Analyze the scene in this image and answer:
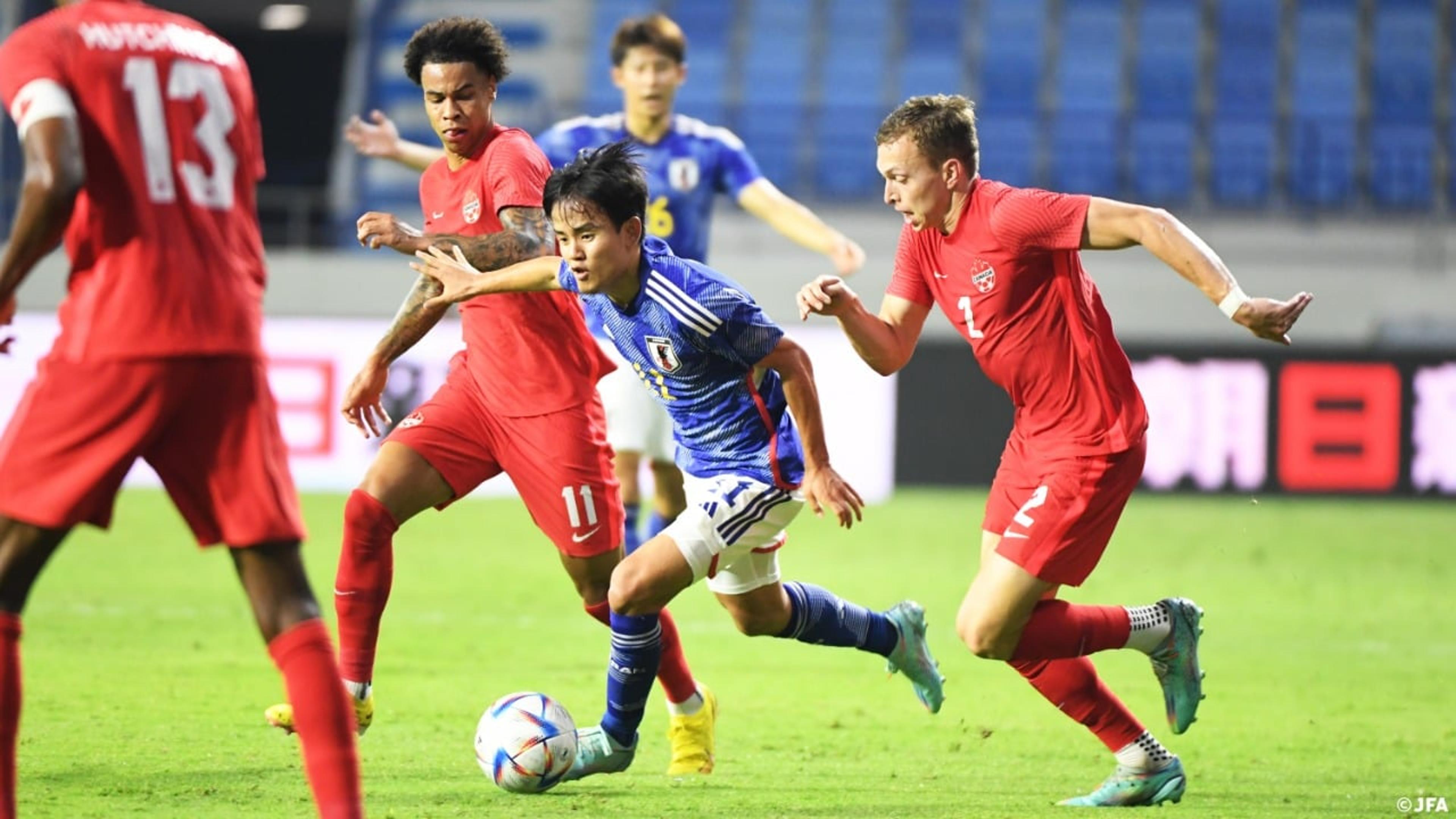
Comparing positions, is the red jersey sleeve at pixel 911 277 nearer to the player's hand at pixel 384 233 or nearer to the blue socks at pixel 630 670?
the blue socks at pixel 630 670

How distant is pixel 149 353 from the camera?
12.0 feet

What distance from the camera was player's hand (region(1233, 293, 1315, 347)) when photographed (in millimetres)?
4504

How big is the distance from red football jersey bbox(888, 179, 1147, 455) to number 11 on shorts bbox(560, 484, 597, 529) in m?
1.23

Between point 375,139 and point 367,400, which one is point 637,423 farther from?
point 367,400

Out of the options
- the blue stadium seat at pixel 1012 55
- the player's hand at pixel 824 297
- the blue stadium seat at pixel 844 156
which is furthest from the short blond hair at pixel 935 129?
the blue stadium seat at pixel 1012 55

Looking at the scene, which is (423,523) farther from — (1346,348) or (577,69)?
(577,69)

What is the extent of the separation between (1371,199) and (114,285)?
18.6 meters

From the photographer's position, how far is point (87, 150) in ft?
12.1

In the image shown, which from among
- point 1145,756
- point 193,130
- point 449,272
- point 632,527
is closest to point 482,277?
point 449,272

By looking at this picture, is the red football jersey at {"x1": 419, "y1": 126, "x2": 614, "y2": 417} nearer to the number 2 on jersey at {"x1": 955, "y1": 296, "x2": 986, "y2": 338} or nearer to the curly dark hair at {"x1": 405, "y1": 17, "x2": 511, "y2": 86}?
the curly dark hair at {"x1": 405, "y1": 17, "x2": 511, "y2": 86}

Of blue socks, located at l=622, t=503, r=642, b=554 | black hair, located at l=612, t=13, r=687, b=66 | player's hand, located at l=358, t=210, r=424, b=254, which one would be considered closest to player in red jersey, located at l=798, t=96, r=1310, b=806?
player's hand, located at l=358, t=210, r=424, b=254

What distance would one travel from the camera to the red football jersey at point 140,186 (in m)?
3.66

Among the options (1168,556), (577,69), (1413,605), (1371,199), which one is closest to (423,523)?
(1168,556)

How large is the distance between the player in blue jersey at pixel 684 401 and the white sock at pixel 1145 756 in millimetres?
1019
